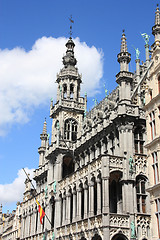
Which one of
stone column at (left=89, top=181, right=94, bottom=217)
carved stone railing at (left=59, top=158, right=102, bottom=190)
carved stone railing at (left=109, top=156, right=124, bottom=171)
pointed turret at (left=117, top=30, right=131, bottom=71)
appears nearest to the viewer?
carved stone railing at (left=109, top=156, right=124, bottom=171)

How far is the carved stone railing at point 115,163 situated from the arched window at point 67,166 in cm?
1449

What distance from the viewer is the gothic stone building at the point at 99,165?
34031 mm

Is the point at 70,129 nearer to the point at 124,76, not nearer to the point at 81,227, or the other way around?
the point at 124,76

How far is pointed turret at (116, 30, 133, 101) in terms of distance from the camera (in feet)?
126

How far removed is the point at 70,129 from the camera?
1992 inches

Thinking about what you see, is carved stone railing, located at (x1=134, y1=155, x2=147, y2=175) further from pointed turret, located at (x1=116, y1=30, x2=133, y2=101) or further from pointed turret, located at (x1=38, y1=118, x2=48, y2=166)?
pointed turret, located at (x1=38, y1=118, x2=48, y2=166)

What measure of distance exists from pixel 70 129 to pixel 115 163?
16.0 meters

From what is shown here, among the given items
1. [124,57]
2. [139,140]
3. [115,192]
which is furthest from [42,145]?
[139,140]

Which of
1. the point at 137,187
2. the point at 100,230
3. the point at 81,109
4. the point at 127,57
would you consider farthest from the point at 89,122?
the point at 100,230

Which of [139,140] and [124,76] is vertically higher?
[124,76]

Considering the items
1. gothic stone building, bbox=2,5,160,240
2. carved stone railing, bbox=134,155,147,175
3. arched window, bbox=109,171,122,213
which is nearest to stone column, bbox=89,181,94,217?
gothic stone building, bbox=2,5,160,240

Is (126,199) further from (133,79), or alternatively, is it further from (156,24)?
(156,24)

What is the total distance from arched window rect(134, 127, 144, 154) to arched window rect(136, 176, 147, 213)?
291 centimetres

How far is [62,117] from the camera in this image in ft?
166
